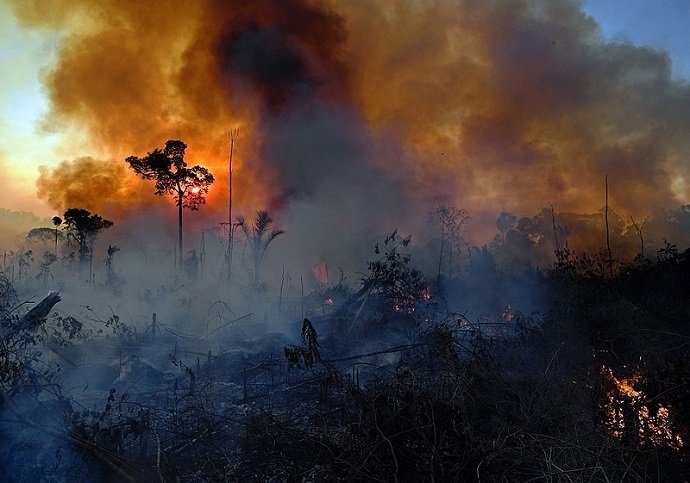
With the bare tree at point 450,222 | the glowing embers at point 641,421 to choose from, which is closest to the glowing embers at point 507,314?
the glowing embers at point 641,421

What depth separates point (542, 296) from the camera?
14.4 m

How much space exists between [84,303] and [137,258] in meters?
20.2

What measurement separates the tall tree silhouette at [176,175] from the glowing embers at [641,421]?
2562 centimetres

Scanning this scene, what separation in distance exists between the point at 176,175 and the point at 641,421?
1110 inches

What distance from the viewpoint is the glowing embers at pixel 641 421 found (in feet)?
18.9

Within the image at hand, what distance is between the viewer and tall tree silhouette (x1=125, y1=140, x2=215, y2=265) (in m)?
27.7

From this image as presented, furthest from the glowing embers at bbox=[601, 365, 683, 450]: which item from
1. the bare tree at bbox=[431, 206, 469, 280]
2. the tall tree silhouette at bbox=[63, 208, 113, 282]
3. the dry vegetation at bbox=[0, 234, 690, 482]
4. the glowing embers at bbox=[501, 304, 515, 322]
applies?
the tall tree silhouette at bbox=[63, 208, 113, 282]

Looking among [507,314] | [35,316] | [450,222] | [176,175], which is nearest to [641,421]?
[507,314]

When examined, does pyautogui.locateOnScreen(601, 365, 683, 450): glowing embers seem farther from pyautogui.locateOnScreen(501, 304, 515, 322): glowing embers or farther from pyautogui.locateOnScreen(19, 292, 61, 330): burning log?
pyautogui.locateOnScreen(19, 292, 61, 330): burning log

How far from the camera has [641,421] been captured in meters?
6.40

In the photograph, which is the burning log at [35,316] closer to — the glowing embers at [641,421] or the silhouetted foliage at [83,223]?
the glowing embers at [641,421]

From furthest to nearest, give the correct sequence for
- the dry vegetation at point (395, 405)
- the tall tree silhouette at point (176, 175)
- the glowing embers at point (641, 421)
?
the tall tree silhouette at point (176, 175)
the glowing embers at point (641, 421)
the dry vegetation at point (395, 405)

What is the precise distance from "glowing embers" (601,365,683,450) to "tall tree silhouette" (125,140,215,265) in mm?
25623

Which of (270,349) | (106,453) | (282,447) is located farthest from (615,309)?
(106,453)
